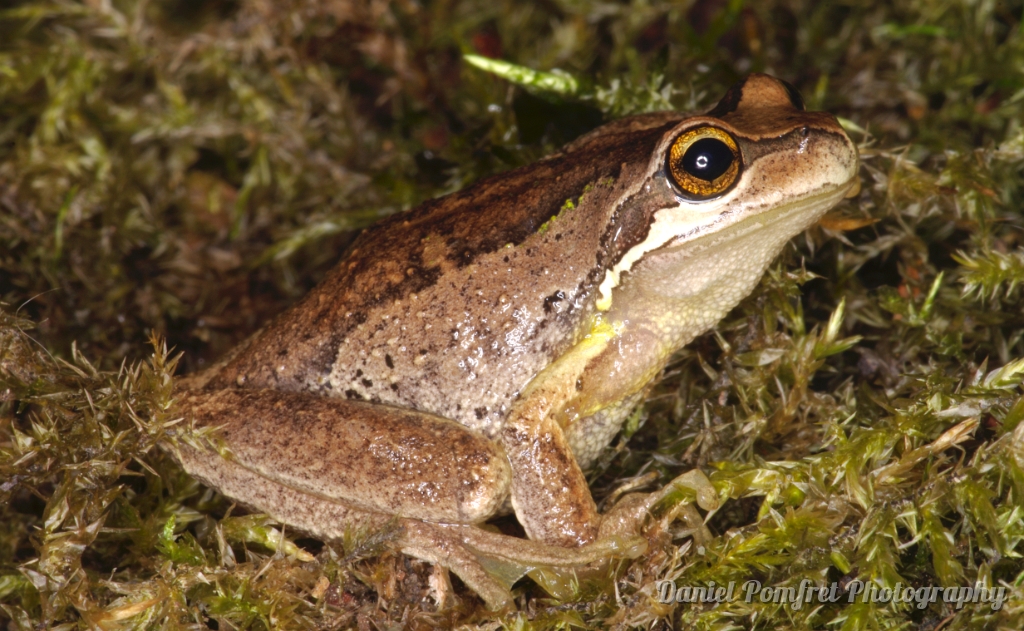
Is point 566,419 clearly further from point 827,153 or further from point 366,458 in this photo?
point 827,153

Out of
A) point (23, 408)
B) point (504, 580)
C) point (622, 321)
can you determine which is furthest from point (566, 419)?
point (23, 408)

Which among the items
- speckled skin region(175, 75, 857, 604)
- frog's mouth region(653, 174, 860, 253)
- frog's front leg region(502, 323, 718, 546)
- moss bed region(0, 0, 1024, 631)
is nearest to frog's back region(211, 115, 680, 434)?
speckled skin region(175, 75, 857, 604)

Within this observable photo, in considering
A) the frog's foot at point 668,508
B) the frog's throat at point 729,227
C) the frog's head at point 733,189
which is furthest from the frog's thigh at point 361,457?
the frog's throat at point 729,227

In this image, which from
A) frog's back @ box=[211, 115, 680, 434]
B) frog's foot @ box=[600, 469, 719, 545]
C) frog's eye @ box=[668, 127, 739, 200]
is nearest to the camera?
frog's eye @ box=[668, 127, 739, 200]

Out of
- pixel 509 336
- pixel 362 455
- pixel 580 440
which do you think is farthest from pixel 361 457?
pixel 580 440

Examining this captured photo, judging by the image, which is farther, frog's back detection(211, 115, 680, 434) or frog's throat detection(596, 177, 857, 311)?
frog's back detection(211, 115, 680, 434)

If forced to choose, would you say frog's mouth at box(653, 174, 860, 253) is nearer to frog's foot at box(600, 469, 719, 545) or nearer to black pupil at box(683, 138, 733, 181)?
black pupil at box(683, 138, 733, 181)

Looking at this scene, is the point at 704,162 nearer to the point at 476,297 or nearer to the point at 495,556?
the point at 476,297
